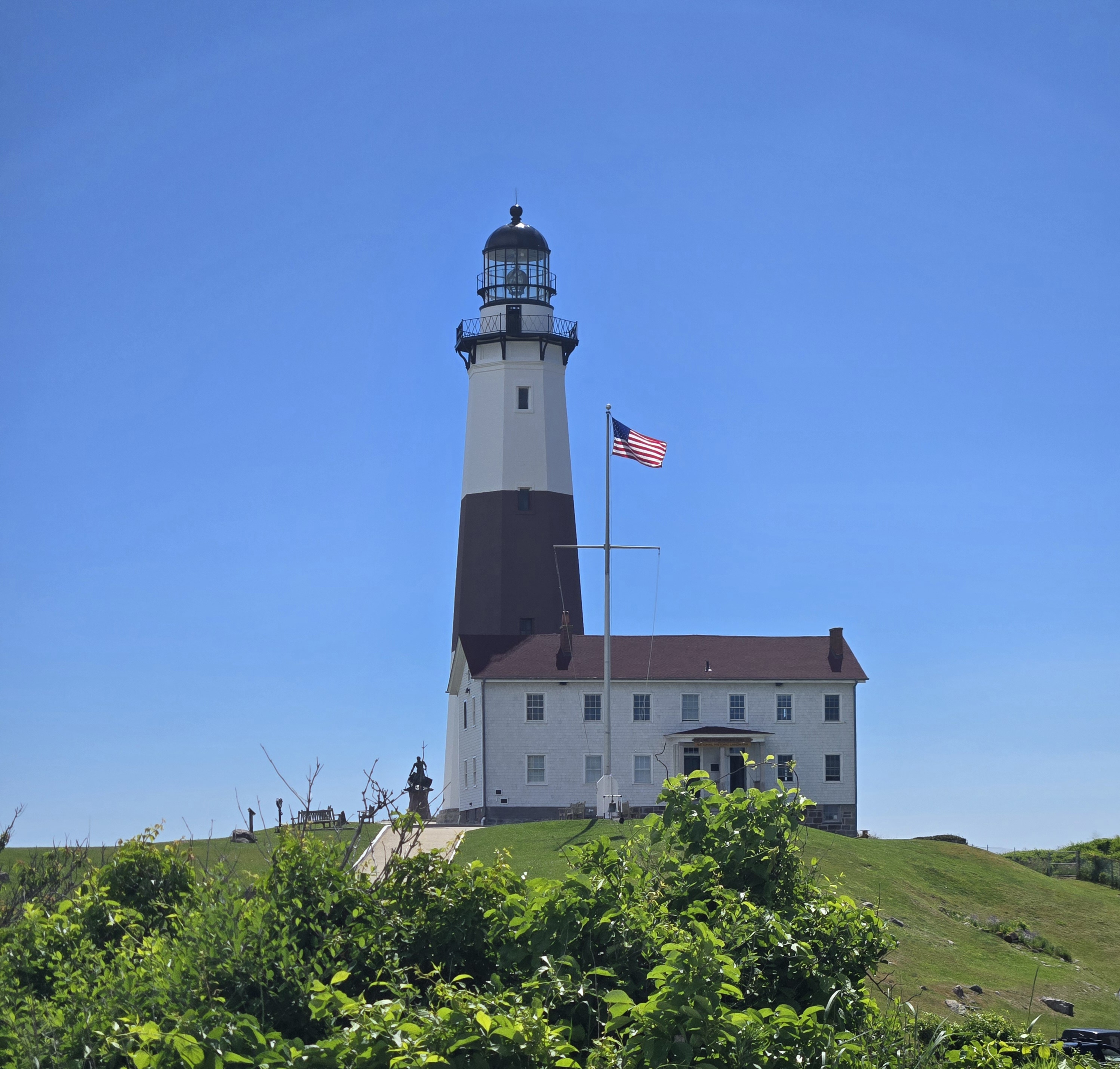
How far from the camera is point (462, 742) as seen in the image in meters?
50.0

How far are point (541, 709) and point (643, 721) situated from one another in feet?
12.0

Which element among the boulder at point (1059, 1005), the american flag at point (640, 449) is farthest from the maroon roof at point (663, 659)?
the boulder at point (1059, 1005)

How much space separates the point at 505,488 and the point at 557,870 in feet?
77.6

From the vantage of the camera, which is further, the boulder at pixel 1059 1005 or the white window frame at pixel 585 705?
the white window frame at pixel 585 705

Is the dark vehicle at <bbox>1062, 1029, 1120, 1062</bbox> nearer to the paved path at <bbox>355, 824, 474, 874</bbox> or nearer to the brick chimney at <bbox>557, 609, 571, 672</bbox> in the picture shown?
the paved path at <bbox>355, 824, 474, 874</bbox>

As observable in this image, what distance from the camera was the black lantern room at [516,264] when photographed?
53281 mm

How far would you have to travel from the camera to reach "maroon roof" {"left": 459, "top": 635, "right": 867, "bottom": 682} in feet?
155

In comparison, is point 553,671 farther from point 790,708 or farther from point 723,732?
point 790,708

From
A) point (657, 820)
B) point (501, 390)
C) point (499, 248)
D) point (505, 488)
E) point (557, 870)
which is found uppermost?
point (499, 248)

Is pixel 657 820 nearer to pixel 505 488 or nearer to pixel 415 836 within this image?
pixel 415 836

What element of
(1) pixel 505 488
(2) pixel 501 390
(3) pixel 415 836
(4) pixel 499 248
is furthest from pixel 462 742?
(3) pixel 415 836

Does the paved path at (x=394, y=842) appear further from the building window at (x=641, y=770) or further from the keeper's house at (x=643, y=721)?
the building window at (x=641, y=770)

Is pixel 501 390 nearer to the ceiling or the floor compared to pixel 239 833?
nearer to the ceiling

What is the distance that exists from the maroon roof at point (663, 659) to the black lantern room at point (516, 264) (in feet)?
44.8
